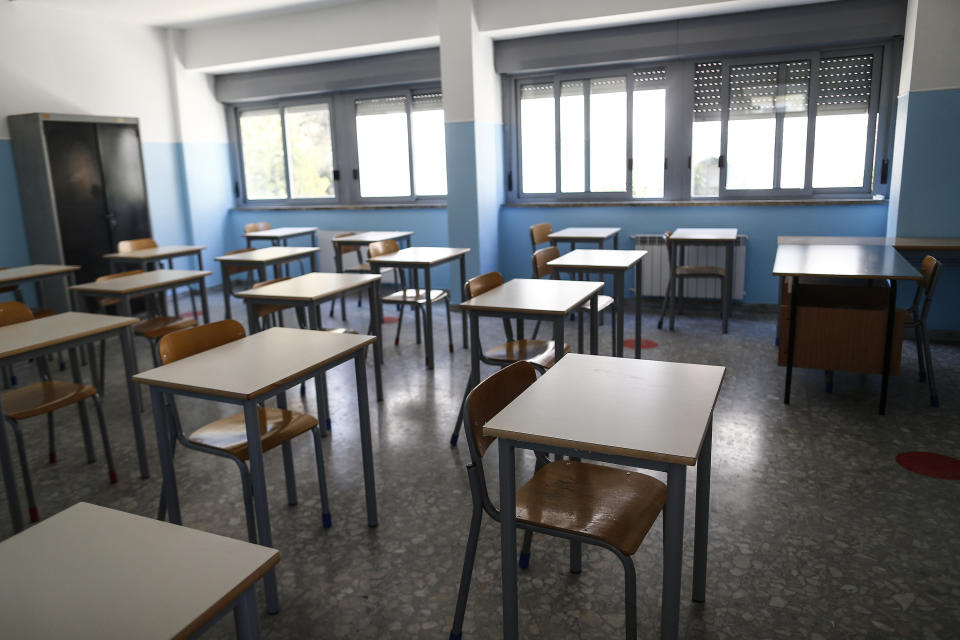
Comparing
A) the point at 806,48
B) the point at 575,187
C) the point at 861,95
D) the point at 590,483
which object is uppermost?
the point at 806,48

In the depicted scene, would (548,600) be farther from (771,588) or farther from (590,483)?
(771,588)

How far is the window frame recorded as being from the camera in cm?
718

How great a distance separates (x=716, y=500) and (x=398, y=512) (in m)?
1.31

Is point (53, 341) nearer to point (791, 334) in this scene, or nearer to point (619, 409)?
point (619, 409)

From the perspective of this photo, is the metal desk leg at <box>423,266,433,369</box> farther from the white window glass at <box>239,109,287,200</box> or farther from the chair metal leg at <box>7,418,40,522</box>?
the white window glass at <box>239,109,287,200</box>

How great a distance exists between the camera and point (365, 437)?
2510 millimetres

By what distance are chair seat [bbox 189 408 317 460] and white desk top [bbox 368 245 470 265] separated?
7.07ft

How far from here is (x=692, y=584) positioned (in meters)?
2.09

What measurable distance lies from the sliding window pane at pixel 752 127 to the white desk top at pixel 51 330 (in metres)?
5.19

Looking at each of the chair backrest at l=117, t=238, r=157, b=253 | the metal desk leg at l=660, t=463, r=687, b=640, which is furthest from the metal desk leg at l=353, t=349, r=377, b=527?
the chair backrest at l=117, t=238, r=157, b=253

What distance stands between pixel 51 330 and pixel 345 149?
17.0 ft

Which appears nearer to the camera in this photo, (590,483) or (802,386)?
(590,483)

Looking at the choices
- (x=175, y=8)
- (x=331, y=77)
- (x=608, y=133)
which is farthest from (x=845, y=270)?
(x=175, y=8)

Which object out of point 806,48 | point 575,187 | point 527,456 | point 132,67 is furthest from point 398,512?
point 132,67
